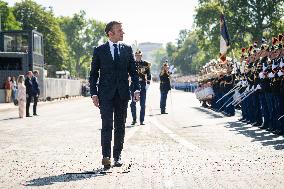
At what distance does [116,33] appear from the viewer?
24.7ft

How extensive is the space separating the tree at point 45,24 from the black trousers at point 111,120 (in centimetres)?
7839

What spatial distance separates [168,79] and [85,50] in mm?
112468

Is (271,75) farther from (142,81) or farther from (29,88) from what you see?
(29,88)

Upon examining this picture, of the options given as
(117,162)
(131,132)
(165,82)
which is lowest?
(131,132)

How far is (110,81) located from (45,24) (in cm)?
7949

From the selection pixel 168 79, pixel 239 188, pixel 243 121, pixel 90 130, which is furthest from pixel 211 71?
pixel 239 188

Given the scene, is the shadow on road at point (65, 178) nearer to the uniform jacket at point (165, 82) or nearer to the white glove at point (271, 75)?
the white glove at point (271, 75)

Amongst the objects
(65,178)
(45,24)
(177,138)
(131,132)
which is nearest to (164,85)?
(131,132)

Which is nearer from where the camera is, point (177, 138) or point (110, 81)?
point (110, 81)

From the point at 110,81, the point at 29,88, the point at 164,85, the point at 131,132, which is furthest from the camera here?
the point at 29,88

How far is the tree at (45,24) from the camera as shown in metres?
84.6

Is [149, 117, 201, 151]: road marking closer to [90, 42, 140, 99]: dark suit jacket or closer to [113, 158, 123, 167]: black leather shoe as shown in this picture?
[113, 158, 123, 167]: black leather shoe

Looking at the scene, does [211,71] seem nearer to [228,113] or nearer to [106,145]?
[228,113]

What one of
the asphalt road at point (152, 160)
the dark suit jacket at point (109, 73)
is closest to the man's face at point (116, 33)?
the dark suit jacket at point (109, 73)
